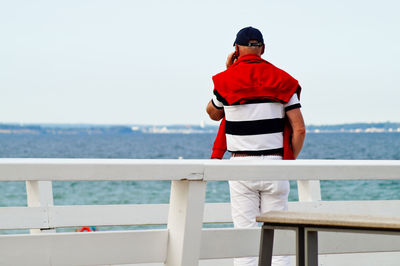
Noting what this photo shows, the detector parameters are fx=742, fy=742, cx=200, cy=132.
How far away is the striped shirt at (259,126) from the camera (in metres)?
3.56

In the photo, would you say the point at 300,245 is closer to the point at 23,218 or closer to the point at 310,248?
the point at 310,248

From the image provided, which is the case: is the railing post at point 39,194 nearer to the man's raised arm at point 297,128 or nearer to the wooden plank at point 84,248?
the man's raised arm at point 297,128

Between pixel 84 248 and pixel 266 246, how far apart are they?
579 millimetres

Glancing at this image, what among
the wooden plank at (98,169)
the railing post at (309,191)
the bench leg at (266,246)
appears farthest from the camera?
the railing post at (309,191)

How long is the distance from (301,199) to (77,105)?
72226mm

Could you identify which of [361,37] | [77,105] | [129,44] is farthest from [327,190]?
[77,105]

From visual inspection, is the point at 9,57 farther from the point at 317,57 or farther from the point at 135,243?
the point at 135,243

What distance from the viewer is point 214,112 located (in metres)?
3.79

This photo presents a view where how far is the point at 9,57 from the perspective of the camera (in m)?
74.1

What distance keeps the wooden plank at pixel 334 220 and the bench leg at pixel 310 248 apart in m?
0.05

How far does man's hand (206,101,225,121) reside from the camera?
378 cm

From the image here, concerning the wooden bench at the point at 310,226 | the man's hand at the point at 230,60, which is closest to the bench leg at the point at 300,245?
the wooden bench at the point at 310,226

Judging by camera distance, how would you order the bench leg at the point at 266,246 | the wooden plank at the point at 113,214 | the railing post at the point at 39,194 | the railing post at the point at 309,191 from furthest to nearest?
the railing post at the point at 309,191 → the railing post at the point at 39,194 → the wooden plank at the point at 113,214 → the bench leg at the point at 266,246

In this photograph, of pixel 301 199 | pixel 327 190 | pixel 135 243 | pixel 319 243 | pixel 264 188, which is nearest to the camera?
pixel 135 243
